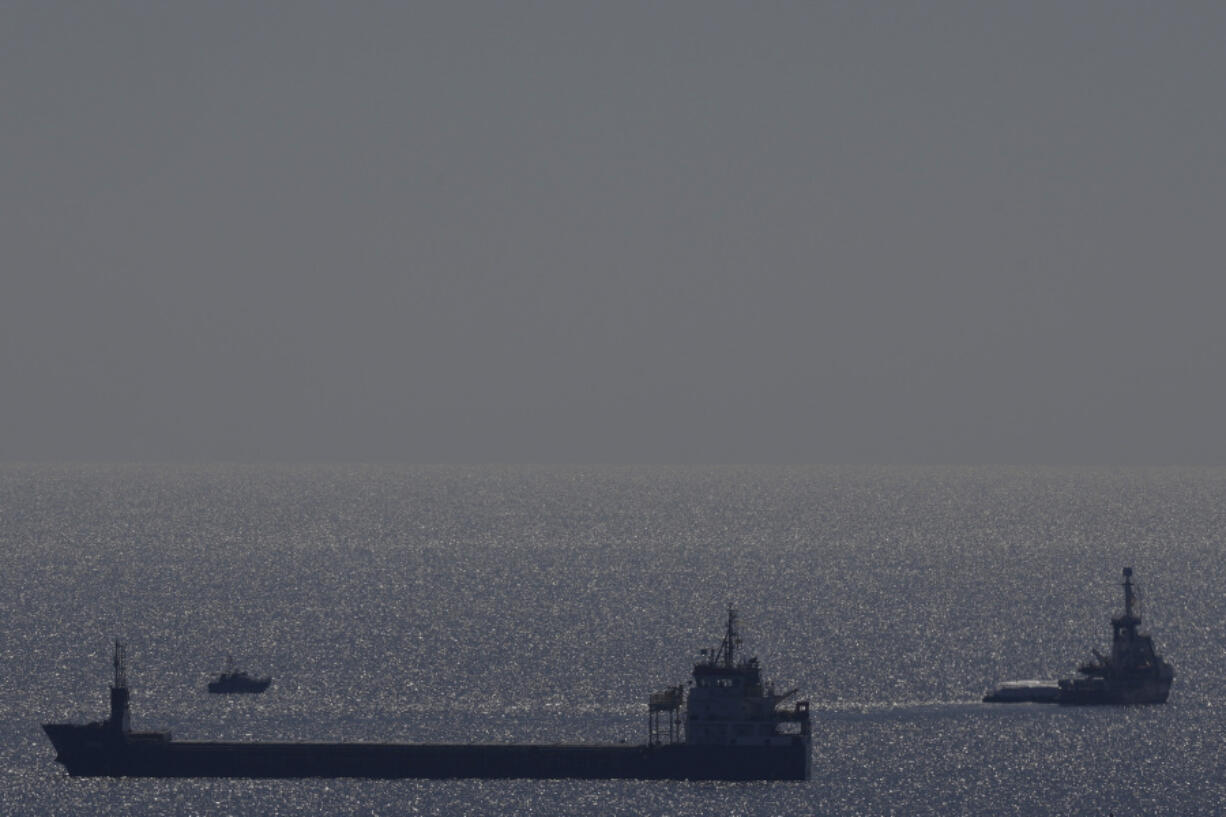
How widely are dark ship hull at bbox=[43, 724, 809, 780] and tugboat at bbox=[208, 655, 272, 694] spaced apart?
25943mm

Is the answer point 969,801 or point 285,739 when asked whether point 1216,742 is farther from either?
point 285,739

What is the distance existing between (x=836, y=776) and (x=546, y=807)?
14882 mm

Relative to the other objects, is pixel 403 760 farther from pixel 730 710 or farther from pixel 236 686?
pixel 236 686

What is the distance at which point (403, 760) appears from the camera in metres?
114

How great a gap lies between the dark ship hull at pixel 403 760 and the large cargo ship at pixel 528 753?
0.05 meters

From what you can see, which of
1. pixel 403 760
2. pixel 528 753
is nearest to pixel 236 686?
pixel 403 760

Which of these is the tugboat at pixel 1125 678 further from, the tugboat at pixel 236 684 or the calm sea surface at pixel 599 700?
the tugboat at pixel 236 684

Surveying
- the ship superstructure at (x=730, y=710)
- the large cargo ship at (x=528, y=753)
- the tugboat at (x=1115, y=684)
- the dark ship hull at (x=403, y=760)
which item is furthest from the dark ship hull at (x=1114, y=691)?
the dark ship hull at (x=403, y=760)

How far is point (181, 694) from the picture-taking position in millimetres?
140625

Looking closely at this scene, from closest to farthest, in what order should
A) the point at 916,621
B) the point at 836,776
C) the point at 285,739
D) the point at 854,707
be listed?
the point at 836,776
the point at 285,739
the point at 854,707
the point at 916,621

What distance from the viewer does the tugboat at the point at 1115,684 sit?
141 m

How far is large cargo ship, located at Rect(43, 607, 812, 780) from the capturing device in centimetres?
11294

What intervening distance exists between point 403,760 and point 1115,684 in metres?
48.4

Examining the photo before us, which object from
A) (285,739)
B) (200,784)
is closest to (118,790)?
(200,784)
